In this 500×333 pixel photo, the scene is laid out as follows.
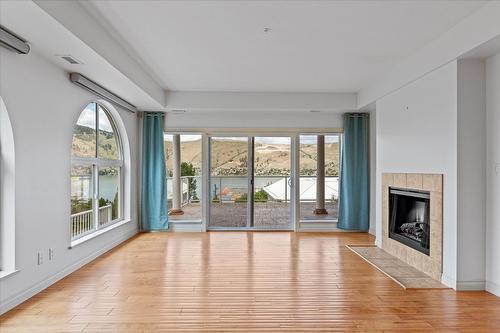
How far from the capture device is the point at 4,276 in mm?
2924

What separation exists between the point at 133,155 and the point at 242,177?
2201 mm

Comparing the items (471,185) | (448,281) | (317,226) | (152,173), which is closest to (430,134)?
(471,185)

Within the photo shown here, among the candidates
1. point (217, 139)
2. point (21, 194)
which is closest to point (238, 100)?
point (217, 139)

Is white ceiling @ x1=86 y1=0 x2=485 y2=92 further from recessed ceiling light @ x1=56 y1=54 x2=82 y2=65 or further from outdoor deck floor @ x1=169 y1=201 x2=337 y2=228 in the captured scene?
outdoor deck floor @ x1=169 y1=201 x2=337 y2=228

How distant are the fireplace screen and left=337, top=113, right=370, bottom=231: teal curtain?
1743 mm

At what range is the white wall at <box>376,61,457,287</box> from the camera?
3.55m

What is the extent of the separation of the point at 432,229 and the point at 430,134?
1.11 m

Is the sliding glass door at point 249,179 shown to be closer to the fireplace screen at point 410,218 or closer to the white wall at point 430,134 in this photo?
the white wall at point 430,134

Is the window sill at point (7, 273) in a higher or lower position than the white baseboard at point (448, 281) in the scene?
higher

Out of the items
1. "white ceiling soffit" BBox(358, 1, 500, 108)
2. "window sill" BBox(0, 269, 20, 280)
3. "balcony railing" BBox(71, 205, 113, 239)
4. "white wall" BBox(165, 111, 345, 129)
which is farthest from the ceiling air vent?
Answer: "white ceiling soffit" BBox(358, 1, 500, 108)

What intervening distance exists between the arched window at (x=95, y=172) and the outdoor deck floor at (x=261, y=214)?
5.11 feet

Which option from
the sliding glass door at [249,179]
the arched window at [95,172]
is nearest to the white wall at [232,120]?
the sliding glass door at [249,179]

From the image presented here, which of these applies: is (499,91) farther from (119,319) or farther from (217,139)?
(217,139)

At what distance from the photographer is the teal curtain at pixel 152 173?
673 cm
